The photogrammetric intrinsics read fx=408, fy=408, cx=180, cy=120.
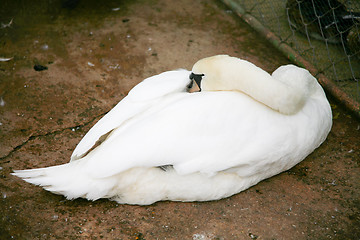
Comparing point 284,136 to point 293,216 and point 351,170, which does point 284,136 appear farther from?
point 351,170

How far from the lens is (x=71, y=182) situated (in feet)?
7.50

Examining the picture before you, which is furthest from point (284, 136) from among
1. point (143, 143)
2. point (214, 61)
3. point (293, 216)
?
point (143, 143)

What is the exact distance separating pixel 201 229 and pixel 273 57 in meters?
2.23

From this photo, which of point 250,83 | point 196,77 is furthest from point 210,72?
point 250,83

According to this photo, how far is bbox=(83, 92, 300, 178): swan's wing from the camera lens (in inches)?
87.7

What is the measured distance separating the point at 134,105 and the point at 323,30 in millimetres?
2499

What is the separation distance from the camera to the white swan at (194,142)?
2254 mm

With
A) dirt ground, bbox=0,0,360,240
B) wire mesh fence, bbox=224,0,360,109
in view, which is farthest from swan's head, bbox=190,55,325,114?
wire mesh fence, bbox=224,0,360,109

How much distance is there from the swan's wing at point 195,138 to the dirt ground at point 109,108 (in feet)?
1.09

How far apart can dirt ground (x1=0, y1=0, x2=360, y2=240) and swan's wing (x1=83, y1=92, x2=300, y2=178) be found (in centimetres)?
33

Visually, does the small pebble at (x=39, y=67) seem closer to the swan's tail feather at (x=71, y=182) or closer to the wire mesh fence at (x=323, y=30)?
the swan's tail feather at (x=71, y=182)

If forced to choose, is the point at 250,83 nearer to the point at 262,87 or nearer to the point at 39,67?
the point at 262,87

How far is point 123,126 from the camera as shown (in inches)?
95.9

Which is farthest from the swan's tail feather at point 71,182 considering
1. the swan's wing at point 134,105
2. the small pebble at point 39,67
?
the small pebble at point 39,67
